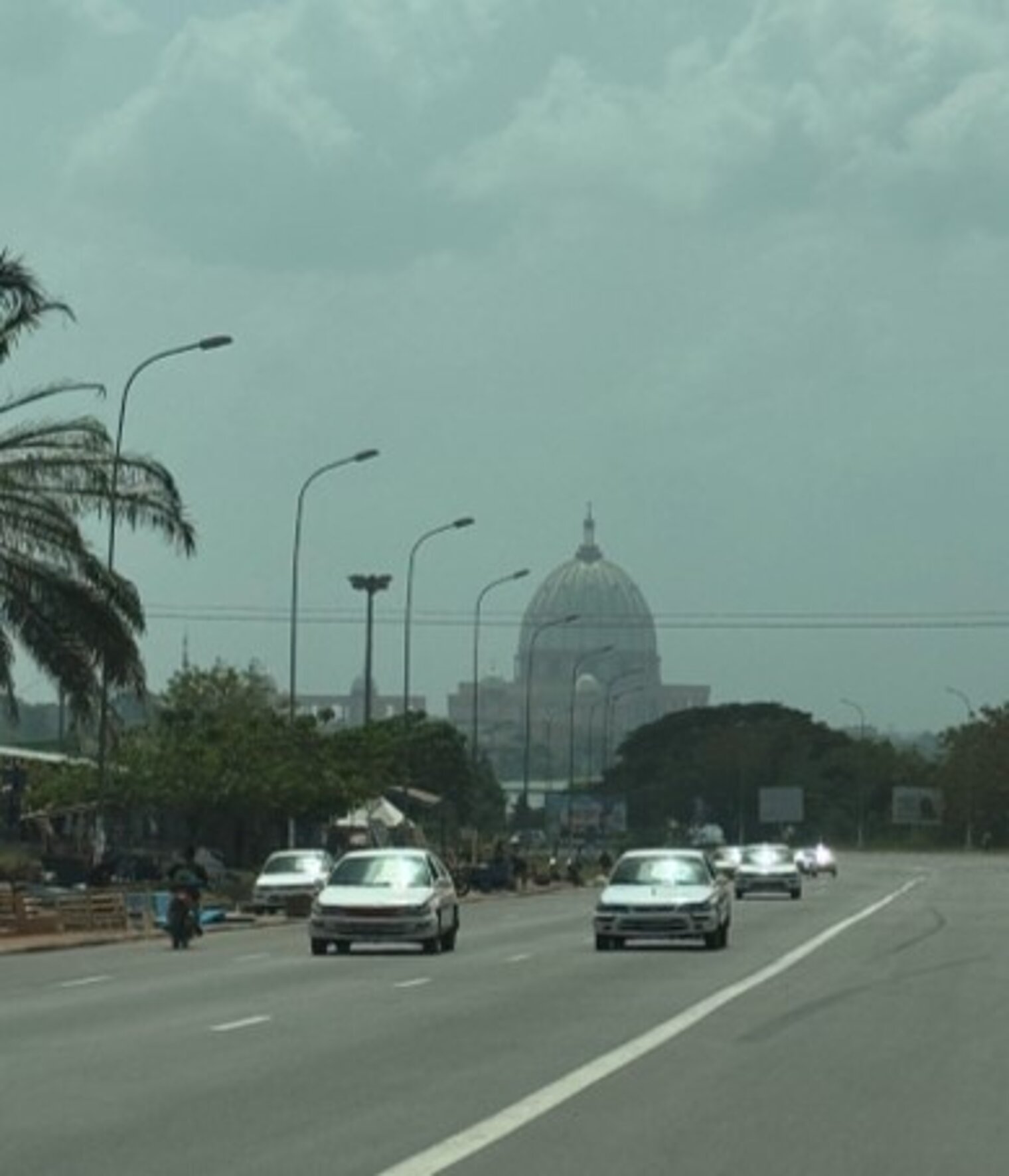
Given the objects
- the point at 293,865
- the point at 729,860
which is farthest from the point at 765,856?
the point at 293,865

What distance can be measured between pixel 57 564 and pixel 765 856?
33840mm

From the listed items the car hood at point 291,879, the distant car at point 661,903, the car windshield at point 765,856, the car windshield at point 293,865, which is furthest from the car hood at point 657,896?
the car windshield at point 765,856

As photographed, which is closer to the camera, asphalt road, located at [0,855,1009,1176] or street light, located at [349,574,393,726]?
asphalt road, located at [0,855,1009,1176]

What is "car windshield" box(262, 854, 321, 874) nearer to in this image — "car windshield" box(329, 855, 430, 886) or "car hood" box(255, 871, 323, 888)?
"car hood" box(255, 871, 323, 888)

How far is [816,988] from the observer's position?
29.6m

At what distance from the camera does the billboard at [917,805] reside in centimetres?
17288

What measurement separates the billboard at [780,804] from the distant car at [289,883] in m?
111

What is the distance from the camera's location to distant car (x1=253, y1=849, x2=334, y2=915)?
193ft

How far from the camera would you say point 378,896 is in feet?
126

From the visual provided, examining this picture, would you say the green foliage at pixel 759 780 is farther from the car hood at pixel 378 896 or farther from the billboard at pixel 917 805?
the car hood at pixel 378 896

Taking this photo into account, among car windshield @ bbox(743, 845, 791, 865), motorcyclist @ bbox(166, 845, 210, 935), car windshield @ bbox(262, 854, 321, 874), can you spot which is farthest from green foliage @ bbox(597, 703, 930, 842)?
motorcyclist @ bbox(166, 845, 210, 935)

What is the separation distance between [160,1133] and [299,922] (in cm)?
4081

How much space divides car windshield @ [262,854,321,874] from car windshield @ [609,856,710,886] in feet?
68.2

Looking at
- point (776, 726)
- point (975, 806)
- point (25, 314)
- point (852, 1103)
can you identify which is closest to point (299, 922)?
point (25, 314)
